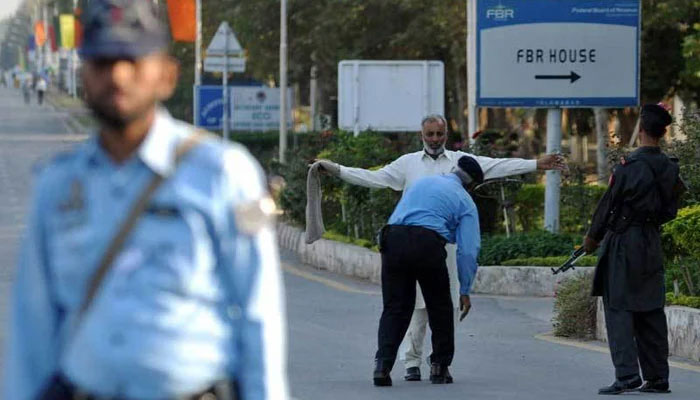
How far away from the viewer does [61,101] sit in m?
90.2

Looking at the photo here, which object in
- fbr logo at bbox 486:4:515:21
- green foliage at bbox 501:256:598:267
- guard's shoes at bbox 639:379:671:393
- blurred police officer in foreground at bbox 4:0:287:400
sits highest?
fbr logo at bbox 486:4:515:21

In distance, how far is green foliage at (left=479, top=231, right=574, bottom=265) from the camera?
18225mm

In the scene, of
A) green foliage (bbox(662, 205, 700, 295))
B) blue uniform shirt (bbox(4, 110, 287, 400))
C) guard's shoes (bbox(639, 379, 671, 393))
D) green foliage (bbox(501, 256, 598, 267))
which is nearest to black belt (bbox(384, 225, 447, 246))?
guard's shoes (bbox(639, 379, 671, 393))

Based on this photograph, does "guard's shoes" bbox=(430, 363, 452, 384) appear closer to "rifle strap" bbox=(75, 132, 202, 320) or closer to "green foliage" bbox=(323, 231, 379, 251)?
"rifle strap" bbox=(75, 132, 202, 320)

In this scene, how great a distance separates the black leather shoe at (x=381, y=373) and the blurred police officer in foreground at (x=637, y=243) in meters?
1.28

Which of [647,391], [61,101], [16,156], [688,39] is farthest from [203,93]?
[61,101]

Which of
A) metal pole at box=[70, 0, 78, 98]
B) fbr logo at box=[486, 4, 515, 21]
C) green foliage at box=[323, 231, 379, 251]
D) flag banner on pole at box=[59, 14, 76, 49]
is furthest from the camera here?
metal pole at box=[70, 0, 78, 98]

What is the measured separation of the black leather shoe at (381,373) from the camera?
11062mm

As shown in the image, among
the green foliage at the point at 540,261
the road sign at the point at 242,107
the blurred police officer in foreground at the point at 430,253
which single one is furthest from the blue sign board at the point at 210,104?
the blurred police officer in foreground at the point at 430,253

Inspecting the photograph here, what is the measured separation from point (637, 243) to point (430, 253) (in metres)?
1.20

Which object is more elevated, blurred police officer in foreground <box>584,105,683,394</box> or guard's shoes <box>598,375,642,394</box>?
blurred police officer in foreground <box>584,105,683,394</box>

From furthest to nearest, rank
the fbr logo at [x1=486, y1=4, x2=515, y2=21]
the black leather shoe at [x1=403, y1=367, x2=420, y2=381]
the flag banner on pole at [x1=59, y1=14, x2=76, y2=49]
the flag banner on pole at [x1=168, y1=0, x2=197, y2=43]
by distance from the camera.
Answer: the flag banner on pole at [x1=59, y1=14, x2=76, y2=49] → the flag banner on pole at [x1=168, y1=0, x2=197, y2=43] → the fbr logo at [x1=486, y1=4, x2=515, y2=21] → the black leather shoe at [x1=403, y1=367, x2=420, y2=381]

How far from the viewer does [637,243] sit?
10680mm

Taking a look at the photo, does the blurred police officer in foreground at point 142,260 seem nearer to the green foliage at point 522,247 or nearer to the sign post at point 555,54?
the green foliage at point 522,247
